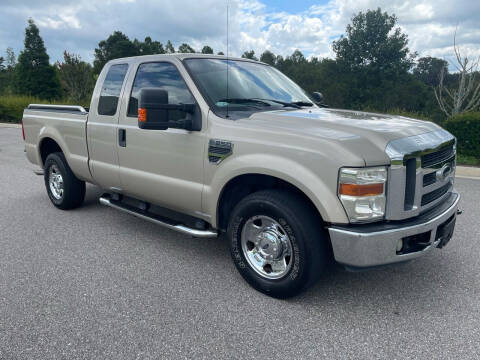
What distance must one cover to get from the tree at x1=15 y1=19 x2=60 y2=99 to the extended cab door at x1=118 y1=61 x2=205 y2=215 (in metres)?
38.0

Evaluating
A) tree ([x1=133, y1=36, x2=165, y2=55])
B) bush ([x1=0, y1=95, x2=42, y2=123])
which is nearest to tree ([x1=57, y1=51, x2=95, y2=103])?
bush ([x1=0, y1=95, x2=42, y2=123])

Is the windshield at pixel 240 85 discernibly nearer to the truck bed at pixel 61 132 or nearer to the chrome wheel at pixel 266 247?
the chrome wheel at pixel 266 247

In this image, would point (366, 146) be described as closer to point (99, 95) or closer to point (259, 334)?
point (259, 334)

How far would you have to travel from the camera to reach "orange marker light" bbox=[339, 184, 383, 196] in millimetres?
2627

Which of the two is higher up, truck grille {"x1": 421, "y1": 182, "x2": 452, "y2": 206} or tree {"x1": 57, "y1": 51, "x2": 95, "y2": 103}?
tree {"x1": 57, "y1": 51, "x2": 95, "y2": 103}

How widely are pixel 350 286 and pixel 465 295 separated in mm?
898

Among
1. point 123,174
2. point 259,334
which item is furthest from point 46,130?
point 259,334

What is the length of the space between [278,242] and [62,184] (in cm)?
364

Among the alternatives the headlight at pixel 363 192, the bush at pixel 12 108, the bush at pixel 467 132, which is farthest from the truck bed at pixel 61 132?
the bush at pixel 12 108

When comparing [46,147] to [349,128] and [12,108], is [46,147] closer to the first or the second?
[349,128]

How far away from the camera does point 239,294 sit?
10.7ft

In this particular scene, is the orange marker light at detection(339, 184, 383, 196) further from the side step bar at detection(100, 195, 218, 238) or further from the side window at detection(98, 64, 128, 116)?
the side window at detection(98, 64, 128, 116)

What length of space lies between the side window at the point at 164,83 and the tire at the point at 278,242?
1.15m

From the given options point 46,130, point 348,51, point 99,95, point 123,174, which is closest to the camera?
point 123,174
